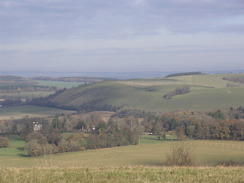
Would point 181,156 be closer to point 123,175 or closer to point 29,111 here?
point 123,175

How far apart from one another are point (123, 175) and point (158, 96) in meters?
113

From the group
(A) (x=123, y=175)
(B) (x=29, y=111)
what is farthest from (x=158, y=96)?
(A) (x=123, y=175)

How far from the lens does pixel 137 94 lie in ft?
418

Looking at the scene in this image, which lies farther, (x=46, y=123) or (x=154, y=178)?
(x=46, y=123)

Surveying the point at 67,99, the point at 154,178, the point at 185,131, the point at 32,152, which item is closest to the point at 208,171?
the point at 154,178

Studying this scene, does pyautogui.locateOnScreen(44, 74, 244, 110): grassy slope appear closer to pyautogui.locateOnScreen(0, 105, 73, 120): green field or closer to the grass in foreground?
pyautogui.locateOnScreen(0, 105, 73, 120): green field

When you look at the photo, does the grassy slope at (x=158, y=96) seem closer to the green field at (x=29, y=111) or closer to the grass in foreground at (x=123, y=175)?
the green field at (x=29, y=111)

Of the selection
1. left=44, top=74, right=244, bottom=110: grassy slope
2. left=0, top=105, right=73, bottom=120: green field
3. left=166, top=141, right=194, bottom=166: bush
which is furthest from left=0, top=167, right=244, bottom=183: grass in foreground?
left=0, top=105, right=73, bottom=120: green field

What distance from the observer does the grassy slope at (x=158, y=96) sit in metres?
103

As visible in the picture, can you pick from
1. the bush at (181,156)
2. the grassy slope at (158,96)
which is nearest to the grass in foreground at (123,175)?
the bush at (181,156)

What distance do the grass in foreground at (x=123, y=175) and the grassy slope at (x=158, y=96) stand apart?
88015 millimetres

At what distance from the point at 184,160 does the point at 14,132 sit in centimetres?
6232

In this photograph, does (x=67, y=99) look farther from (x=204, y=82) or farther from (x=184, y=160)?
(x=184, y=160)

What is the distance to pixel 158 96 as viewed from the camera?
12231 centimetres
